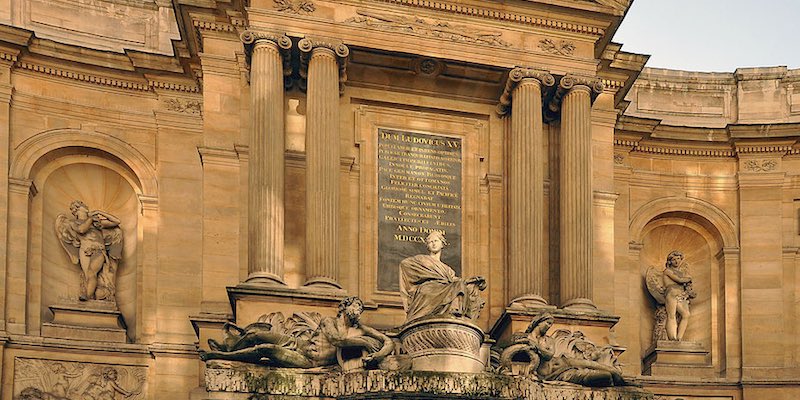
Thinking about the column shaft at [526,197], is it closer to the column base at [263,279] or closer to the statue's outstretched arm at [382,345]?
the statue's outstretched arm at [382,345]

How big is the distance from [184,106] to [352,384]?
29.9 feet

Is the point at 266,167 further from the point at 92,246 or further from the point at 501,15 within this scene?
the point at 501,15

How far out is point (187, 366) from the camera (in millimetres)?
26297

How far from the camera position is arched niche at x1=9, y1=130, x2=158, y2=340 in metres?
27.1

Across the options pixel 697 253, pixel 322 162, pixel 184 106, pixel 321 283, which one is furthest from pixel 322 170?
pixel 697 253

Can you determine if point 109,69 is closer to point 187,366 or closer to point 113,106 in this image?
point 113,106

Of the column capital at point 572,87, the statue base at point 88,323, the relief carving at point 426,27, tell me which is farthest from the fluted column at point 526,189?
the statue base at point 88,323

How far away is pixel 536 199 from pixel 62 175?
9349 millimetres

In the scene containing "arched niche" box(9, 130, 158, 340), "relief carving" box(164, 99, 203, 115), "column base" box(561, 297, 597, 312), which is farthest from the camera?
"relief carving" box(164, 99, 203, 115)

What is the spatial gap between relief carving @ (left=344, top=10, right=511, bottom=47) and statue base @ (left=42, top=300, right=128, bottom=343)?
720 centimetres

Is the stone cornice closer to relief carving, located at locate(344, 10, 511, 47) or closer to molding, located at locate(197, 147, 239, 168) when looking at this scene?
relief carving, located at locate(344, 10, 511, 47)

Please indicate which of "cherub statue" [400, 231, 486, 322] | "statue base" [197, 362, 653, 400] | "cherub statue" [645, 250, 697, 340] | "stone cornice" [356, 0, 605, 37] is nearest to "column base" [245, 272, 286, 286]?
"cherub statue" [400, 231, 486, 322]

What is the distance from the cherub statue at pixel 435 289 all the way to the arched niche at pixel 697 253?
9.44 m

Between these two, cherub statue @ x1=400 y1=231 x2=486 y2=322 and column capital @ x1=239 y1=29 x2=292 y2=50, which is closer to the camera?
cherub statue @ x1=400 y1=231 x2=486 y2=322
